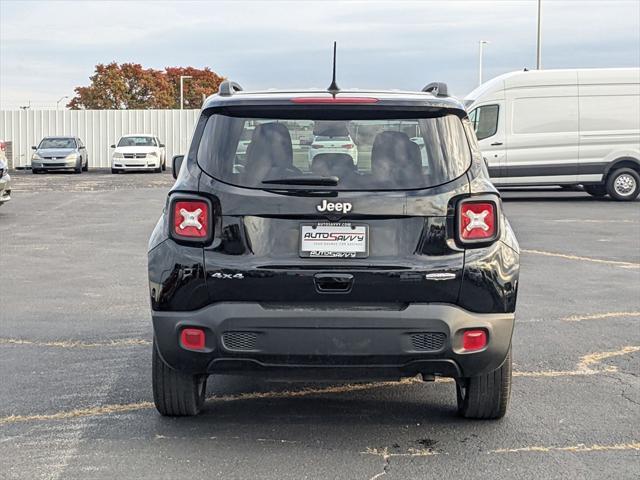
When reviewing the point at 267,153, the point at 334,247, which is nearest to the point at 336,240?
the point at 334,247

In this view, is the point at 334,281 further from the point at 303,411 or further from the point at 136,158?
the point at 136,158

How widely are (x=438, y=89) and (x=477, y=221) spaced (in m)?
0.87

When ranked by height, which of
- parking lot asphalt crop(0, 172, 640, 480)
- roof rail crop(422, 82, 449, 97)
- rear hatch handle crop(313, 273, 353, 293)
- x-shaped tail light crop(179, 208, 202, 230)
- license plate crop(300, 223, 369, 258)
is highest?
roof rail crop(422, 82, 449, 97)

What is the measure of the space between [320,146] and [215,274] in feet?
2.70

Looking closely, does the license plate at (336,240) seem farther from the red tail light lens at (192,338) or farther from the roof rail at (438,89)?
the roof rail at (438,89)

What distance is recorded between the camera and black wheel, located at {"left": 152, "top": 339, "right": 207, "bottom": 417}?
17.0ft

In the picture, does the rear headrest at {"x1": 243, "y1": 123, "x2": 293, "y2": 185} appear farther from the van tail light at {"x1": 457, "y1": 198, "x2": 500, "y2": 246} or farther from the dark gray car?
the dark gray car

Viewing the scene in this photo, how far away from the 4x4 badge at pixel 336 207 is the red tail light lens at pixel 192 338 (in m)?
0.81

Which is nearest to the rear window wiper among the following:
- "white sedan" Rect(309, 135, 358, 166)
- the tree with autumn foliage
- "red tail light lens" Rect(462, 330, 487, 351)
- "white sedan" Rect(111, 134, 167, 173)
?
"white sedan" Rect(309, 135, 358, 166)

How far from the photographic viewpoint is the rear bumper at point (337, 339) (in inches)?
181

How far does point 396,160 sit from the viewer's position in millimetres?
4824

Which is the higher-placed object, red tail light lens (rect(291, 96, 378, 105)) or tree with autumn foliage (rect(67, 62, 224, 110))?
tree with autumn foliage (rect(67, 62, 224, 110))

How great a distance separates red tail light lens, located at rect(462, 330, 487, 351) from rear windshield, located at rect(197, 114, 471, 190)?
2.38 ft

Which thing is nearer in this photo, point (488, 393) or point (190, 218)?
point (190, 218)
